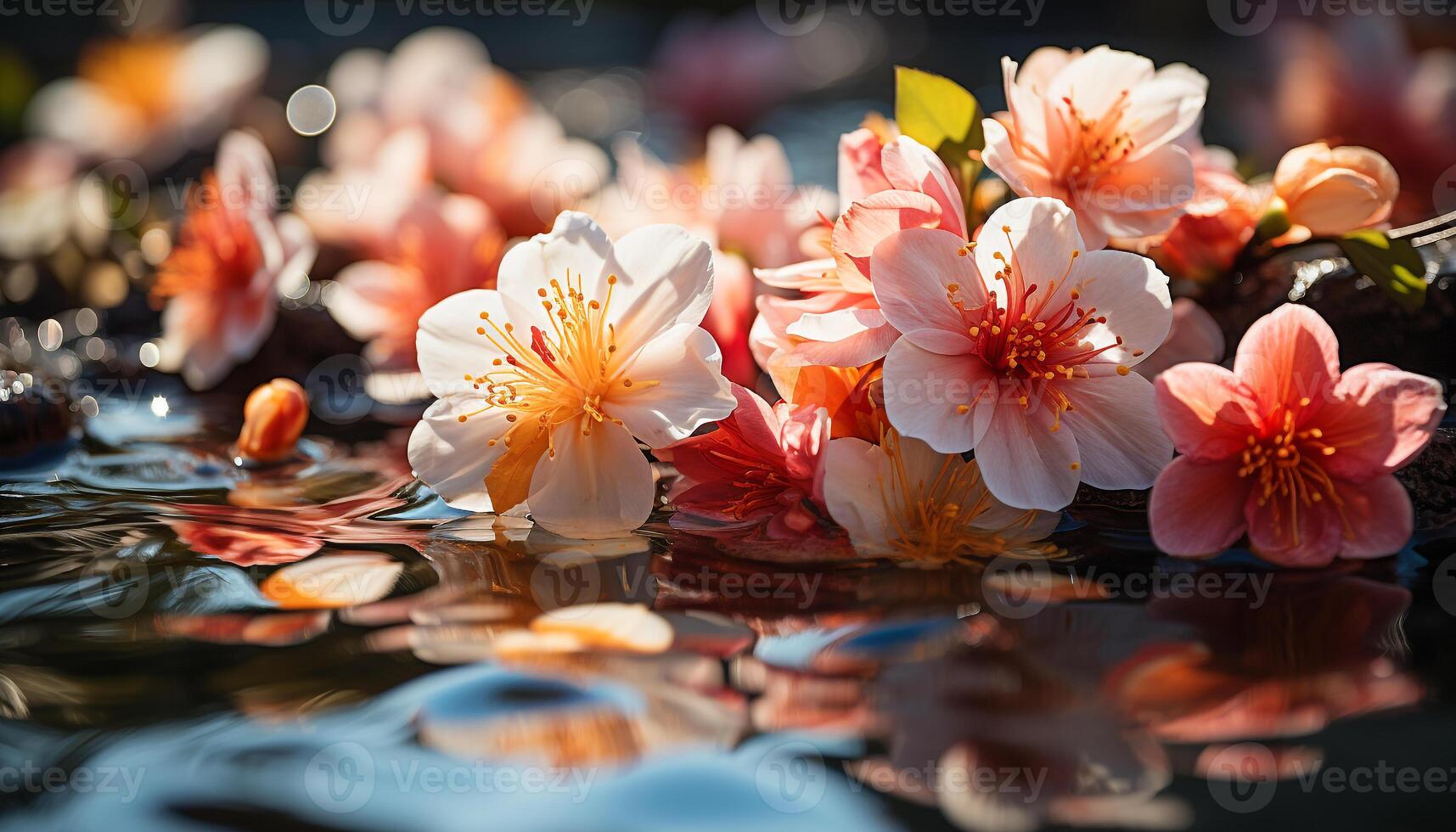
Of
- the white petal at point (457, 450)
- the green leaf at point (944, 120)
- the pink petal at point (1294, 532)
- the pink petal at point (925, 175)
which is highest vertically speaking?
the green leaf at point (944, 120)

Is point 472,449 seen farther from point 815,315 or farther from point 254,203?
point 254,203

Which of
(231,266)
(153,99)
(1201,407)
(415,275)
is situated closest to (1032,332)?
(1201,407)

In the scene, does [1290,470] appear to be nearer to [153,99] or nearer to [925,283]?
[925,283]

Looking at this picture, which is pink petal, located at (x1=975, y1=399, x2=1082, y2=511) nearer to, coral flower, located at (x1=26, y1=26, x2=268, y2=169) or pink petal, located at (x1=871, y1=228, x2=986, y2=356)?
pink petal, located at (x1=871, y1=228, x2=986, y2=356)

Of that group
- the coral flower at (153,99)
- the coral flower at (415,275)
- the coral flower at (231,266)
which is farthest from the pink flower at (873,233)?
the coral flower at (153,99)

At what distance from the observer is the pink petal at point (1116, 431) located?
92 centimetres

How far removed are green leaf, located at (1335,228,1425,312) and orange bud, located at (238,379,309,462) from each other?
1.03m

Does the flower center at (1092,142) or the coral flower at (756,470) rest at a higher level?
the flower center at (1092,142)

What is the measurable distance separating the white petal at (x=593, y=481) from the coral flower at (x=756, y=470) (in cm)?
4

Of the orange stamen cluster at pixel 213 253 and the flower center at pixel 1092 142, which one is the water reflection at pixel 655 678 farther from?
the orange stamen cluster at pixel 213 253

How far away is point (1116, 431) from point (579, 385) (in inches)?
17.1

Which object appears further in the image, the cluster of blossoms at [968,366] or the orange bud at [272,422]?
the orange bud at [272,422]

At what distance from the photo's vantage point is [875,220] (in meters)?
0.92

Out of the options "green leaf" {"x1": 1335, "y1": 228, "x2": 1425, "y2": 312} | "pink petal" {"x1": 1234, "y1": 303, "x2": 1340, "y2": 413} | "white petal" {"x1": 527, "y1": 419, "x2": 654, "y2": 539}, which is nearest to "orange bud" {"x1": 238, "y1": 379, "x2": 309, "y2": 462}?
"white petal" {"x1": 527, "y1": 419, "x2": 654, "y2": 539}
